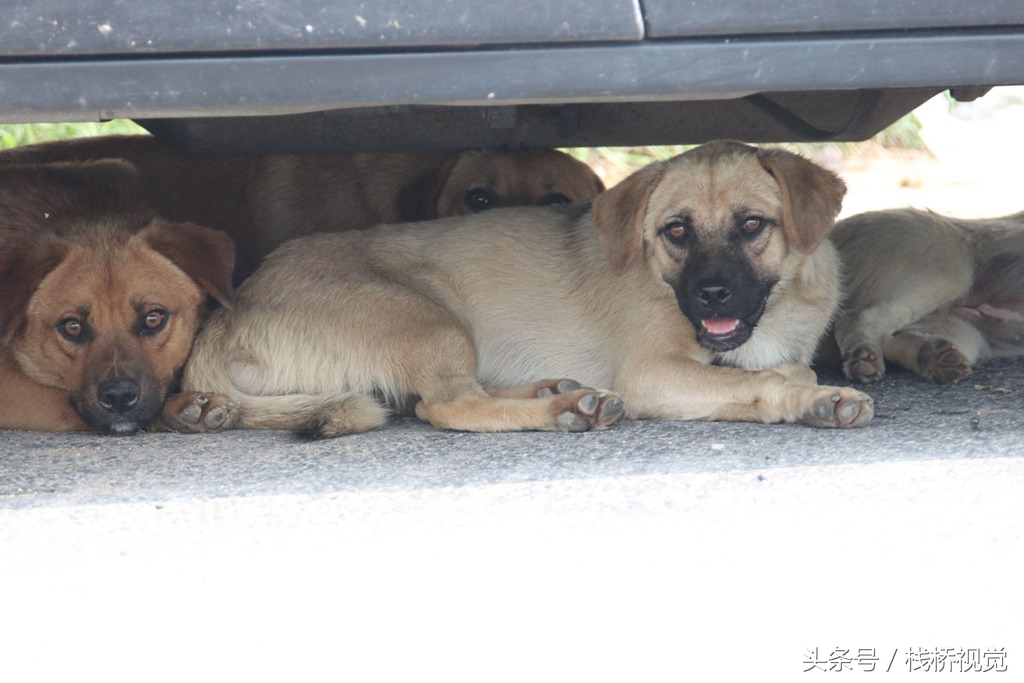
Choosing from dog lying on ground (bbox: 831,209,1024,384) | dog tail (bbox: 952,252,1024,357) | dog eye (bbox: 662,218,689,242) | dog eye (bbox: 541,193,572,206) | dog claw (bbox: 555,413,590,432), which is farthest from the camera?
dog eye (bbox: 541,193,572,206)

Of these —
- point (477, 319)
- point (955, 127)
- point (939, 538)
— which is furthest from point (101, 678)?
point (955, 127)

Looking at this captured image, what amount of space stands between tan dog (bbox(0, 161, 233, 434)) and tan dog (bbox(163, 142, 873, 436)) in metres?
0.16

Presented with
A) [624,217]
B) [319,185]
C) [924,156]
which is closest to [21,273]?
[319,185]

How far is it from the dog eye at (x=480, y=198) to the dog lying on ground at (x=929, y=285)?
160 centimetres

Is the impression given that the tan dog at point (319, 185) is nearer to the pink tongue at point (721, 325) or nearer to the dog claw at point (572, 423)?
the pink tongue at point (721, 325)

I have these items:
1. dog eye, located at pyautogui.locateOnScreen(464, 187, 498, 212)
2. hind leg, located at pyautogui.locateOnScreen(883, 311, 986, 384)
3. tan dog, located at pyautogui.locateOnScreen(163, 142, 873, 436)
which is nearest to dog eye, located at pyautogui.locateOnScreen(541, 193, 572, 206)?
dog eye, located at pyautogui.locateOnScreen(464, 187, 498, 212)

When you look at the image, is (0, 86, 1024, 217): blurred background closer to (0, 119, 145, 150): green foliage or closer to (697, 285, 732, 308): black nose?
(0, 119, 145, 150): green foliage

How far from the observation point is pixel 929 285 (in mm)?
5023

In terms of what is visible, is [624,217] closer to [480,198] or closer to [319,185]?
[480,198]

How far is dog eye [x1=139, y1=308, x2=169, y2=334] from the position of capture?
4.07 meters

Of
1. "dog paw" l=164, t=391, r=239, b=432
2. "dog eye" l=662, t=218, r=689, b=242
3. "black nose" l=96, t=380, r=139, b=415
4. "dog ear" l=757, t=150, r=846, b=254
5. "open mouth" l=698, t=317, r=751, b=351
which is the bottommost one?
"dog paw" l=164, t=391, r=239, b=432

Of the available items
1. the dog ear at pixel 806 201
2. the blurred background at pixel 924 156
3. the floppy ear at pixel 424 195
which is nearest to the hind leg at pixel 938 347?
the dog ear at pixel 806 201

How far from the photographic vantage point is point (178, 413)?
396 centimetres

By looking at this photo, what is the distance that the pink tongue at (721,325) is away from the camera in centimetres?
396
